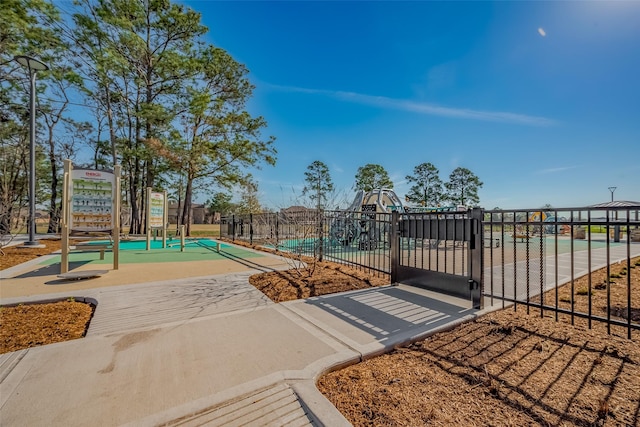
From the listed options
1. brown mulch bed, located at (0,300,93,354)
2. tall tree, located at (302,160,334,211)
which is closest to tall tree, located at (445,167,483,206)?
tall tree, located at (302,160,334,211)

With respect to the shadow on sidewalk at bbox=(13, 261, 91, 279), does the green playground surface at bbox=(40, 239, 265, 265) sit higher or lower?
lower

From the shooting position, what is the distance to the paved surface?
1.79m

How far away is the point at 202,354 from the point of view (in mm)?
2549

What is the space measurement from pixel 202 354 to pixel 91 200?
19.2 ft

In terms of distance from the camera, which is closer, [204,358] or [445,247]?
[204,358]

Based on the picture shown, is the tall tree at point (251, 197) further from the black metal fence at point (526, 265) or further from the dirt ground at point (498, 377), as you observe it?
the dirt ground at point (498, 377)

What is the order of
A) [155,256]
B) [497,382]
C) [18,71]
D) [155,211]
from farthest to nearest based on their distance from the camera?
[18,71] < [155,211] < [155,256] < [497,382]

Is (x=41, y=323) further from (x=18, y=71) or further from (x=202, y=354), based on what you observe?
(x=18, y=71)

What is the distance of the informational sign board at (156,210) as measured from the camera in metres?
11.1

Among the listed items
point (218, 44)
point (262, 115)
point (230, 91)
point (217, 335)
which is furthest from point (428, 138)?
point (217, 335)

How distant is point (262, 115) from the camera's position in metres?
21.6

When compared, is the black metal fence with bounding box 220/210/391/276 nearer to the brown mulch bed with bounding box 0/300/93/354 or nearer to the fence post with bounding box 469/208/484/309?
the fence post with bounding box 469/208/484/309

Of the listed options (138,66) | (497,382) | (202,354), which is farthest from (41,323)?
(138,66)

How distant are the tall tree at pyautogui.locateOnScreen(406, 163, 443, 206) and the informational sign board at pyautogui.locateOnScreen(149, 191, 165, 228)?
2792cm
